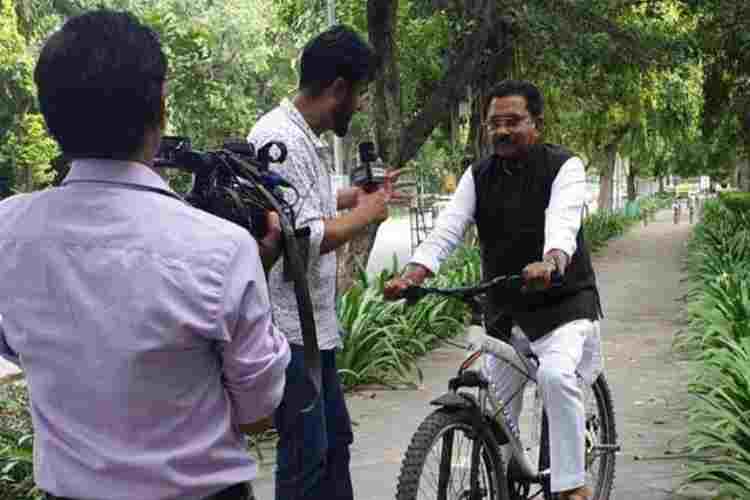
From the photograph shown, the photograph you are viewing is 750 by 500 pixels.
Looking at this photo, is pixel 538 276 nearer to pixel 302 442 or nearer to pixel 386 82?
pixel 302 442

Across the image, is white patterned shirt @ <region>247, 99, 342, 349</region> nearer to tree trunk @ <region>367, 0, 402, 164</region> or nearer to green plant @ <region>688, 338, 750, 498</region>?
green plant @ <region>688, 338, 750, 498</region>

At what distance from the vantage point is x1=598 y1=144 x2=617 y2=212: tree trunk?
3462 centimetres

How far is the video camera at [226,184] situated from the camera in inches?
97.3

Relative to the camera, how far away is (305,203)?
3410mm

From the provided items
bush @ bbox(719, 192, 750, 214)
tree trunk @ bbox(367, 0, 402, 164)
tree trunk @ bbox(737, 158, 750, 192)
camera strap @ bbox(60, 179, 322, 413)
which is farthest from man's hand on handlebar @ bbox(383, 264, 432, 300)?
tree trunk @ bbox(737, 158, 750, 192)

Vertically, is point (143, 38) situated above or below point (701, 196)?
above

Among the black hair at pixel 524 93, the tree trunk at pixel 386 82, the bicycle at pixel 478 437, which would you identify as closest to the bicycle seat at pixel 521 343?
the bicycle at pixel 478 437

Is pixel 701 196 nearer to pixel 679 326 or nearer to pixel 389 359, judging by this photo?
pixel 679 326

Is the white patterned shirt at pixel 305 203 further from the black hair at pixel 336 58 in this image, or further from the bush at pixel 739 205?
the bush at pixel 739 205

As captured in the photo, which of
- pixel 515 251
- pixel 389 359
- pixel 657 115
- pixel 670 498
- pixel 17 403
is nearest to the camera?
pixel 515 251

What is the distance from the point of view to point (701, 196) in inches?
2327

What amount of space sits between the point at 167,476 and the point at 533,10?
1192cm

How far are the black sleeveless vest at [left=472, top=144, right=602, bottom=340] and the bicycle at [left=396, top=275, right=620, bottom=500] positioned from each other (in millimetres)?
127

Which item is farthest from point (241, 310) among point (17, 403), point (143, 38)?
point (17, 403)
